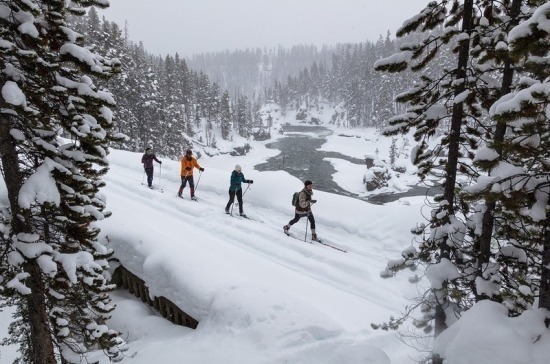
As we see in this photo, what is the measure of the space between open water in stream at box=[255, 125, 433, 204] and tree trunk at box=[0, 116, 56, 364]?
25.8 m

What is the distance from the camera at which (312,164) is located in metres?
49.1

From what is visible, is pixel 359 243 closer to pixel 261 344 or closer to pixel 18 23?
pixel 261 344

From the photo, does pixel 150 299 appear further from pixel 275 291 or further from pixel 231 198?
pixel 231 198

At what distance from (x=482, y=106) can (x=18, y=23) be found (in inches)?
285

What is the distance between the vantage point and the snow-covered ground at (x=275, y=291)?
14.4ft

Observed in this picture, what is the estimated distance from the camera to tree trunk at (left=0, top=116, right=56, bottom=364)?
491 centimetres

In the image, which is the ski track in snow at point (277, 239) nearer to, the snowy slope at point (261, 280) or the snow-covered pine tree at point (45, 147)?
the snowy slope at point (261, 280)

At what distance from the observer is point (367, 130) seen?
8588 centimetres

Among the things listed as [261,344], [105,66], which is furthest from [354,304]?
[105,66]

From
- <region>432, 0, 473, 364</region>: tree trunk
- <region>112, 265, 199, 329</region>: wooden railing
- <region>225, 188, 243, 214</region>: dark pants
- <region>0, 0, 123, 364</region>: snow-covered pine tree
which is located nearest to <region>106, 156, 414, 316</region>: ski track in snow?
<region>225, 188, 243, 214</region>: dark pants

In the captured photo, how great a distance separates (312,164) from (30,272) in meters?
45.0

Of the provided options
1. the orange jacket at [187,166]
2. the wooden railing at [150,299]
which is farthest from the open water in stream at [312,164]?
the wooden railing at [150,299]

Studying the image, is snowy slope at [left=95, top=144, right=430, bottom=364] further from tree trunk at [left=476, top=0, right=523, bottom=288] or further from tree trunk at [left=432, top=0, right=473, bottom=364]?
tree trunk at [left=476, top=0, right=523, bottom=288]

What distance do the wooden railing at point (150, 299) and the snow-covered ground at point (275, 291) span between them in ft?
0.62
